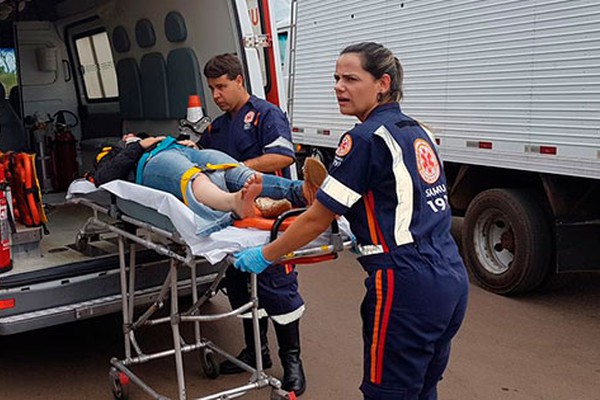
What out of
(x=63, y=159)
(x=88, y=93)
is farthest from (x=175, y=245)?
(x=88, y=93)

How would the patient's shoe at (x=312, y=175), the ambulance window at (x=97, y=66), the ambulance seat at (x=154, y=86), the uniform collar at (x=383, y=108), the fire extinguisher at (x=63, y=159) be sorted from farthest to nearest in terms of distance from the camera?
the fire extinguisher at (x=63, y=159) < the ambulance window at (x=97, y=66) < the ambulance seat at (x=154, y=86) < the patient's shoe at (x=312, y=175) < the uniform collar at (x=383, y=108)

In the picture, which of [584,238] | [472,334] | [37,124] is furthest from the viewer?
[37,124]

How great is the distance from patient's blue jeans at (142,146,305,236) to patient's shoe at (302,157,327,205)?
0.15m

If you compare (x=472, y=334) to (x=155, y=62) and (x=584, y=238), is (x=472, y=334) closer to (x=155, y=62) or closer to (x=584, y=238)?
(x=584, y=238)

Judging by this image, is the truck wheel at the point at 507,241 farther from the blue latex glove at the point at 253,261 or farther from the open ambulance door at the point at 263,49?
the blue latex glove at the point at 253,261

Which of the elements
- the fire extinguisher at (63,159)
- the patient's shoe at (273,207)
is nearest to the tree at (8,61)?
the fire extinguisher at (63,159)

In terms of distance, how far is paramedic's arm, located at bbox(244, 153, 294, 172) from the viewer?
4027 mm

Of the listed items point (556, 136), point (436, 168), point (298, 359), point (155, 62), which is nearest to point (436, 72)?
point (556, 136)

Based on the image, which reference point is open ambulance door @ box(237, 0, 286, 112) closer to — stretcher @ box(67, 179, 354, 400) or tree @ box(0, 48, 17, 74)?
stretcher @ box(67, 179, 354, 400)

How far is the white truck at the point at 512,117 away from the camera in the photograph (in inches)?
201

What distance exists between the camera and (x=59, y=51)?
794cm

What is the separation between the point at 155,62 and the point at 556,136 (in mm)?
3215

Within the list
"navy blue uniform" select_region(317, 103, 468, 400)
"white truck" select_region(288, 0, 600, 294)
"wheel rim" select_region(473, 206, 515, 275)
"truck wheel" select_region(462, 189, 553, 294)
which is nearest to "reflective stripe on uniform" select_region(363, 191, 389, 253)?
"navy blue uniform" select_region(317, 103, 468, 400)

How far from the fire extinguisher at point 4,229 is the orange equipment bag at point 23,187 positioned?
315 mm
